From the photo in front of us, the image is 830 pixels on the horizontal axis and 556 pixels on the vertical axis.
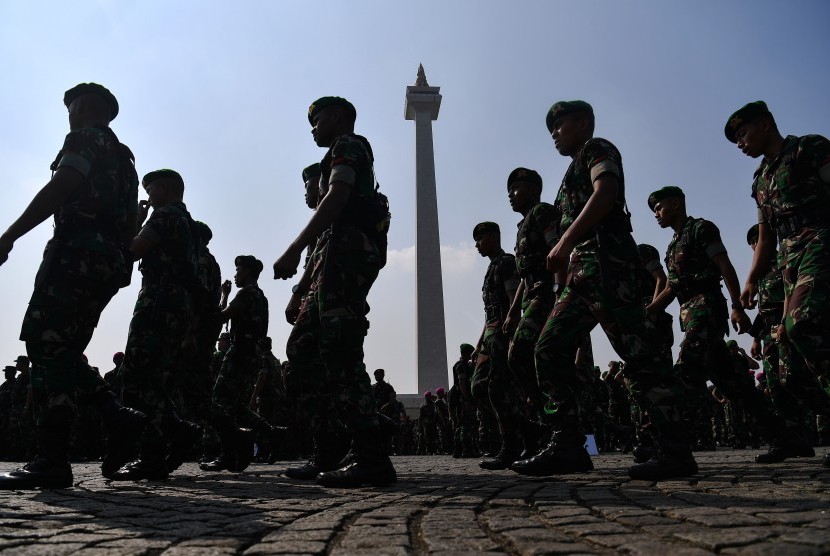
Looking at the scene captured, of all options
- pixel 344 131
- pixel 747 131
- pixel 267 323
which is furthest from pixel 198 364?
pixel 747 131

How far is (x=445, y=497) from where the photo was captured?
2.93 metres

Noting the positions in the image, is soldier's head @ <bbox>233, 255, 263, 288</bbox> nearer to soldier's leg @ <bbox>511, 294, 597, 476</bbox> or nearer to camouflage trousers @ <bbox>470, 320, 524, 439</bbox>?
camouflage trousers @ <bbox>470, 320, 524, 439</bbox>

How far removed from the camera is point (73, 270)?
3893mm

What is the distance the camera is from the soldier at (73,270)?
12.3 ft

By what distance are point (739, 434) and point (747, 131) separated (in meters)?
11.3

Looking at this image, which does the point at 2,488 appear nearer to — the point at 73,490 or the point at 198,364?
the point at 73,490

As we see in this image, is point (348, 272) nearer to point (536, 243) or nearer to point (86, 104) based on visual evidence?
point (536, 243)

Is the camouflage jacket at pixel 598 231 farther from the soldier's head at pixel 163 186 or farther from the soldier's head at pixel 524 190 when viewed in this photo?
the soldier's head at pixel 163 186

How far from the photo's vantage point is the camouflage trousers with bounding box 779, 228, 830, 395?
3051 mm

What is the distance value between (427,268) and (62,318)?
102 ft

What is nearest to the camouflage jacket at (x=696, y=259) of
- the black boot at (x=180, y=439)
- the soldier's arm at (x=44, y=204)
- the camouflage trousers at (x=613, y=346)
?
the camouflage trousers at (x=613, y=346)

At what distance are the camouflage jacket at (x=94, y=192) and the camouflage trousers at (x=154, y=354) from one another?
74 centimetres

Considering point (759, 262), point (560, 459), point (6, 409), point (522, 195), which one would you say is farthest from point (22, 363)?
point (759, 262)

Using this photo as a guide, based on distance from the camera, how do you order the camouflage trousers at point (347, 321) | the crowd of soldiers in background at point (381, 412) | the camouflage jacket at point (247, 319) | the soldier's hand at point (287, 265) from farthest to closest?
1. the crowd of soldiers in background at point (381, 412)
2. the camouflage jacket at point (247, 319)
3. the camouflage trousers at point (347, 321)
4. the soldier's hand at point (287, 265)
